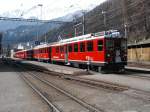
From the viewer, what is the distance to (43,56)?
5416cm

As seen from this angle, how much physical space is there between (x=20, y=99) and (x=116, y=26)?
72.5 meters

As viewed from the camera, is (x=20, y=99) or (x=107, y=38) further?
(x=107, y=38)

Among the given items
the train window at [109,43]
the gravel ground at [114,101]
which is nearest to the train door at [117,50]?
the train window at [109,43]

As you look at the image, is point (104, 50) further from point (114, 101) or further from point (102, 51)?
point (114, 101)

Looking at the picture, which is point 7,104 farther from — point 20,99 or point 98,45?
point 98,45

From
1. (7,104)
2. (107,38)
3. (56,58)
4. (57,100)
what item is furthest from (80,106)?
(56,58)

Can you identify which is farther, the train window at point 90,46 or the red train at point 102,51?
the train window at point 90,46

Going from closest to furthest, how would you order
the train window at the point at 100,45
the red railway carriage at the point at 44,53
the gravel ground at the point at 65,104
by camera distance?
the gravel ground at the point at 65,104
the train window at the point at 100,45
the red railway carriage at the point at 44,53

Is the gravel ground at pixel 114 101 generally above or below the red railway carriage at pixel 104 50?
below

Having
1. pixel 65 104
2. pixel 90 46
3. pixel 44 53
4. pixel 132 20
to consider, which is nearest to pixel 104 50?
pixel 90 46

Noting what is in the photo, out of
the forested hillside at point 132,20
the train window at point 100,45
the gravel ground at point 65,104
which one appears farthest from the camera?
the forested hillside at point 132,20

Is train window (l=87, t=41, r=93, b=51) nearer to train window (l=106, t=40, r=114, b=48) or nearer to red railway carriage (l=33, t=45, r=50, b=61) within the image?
train window (l=106, t=40, r=114, b=48)

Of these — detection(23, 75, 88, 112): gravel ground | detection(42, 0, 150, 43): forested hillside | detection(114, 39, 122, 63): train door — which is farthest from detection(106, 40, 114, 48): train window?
detection(42, 0, 150, 43): forested hillside

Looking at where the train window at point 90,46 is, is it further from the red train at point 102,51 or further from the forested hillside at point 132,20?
the forested hillside at point 132,20
